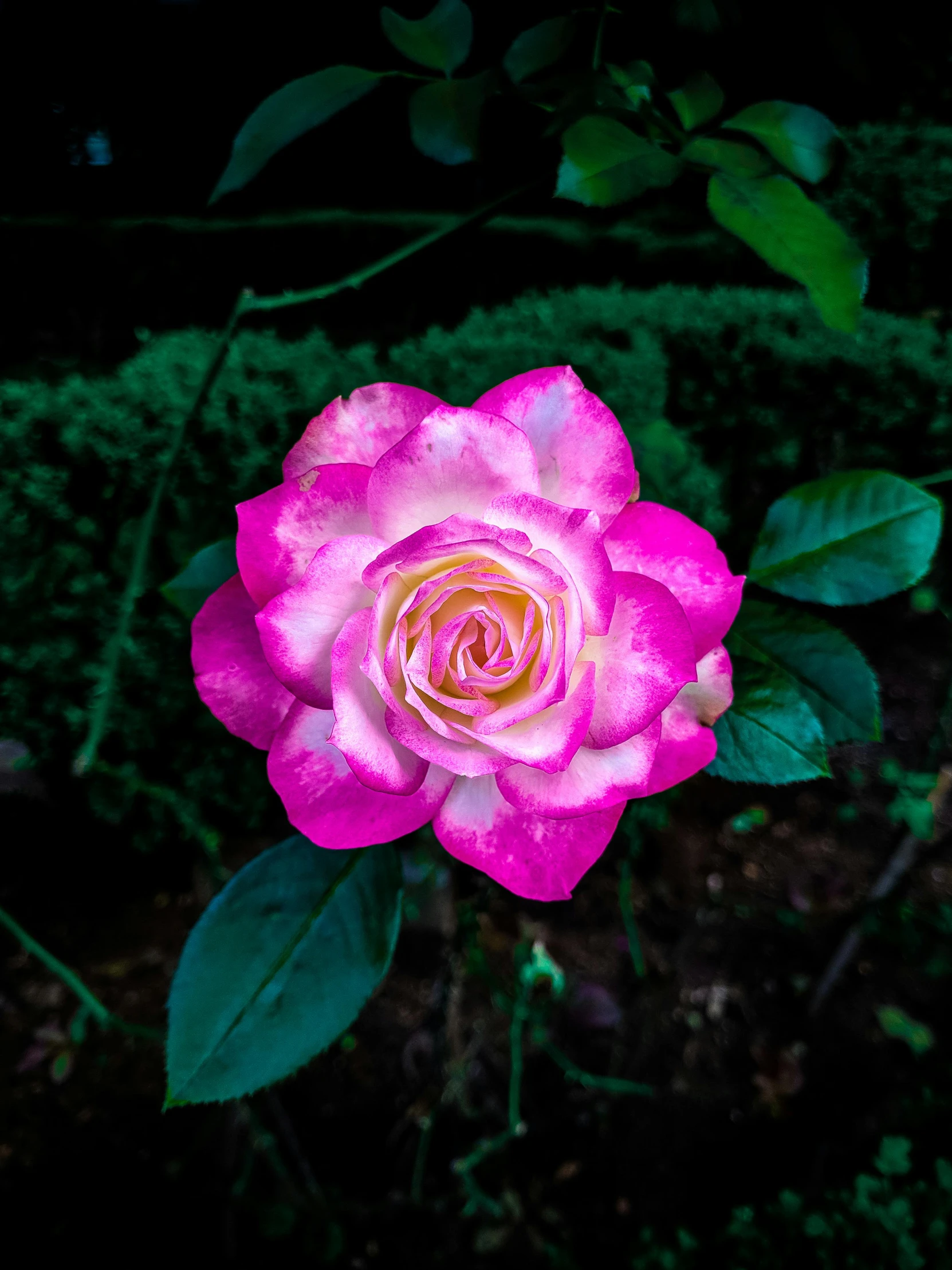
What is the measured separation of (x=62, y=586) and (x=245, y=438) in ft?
1.23

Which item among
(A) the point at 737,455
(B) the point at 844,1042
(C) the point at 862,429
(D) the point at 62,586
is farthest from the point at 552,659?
(C) the point at 862,429

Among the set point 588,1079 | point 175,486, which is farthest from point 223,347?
point 588,1079

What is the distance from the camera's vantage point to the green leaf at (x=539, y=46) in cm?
49

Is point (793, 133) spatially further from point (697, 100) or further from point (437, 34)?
point (437, 34)

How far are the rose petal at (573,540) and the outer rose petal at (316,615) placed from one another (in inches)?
2.6

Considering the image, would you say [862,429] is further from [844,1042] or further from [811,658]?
[811,658]

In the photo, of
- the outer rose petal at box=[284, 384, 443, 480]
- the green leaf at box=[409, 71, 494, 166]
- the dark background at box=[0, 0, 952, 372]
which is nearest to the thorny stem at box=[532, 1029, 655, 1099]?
the outer rose petal at box=[284, 384, 443, 480]

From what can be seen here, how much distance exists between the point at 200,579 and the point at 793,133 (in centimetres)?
48

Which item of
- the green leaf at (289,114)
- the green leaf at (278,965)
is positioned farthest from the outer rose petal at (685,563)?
the green leaf at (289,114)

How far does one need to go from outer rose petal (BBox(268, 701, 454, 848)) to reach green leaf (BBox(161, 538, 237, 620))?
138mm

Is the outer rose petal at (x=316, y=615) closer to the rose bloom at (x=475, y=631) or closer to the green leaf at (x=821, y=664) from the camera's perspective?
the rose bloom at (x=475, y=631)

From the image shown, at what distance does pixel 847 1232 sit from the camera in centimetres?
88

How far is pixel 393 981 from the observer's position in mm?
1311

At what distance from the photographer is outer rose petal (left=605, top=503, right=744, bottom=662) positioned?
1.10 feet
